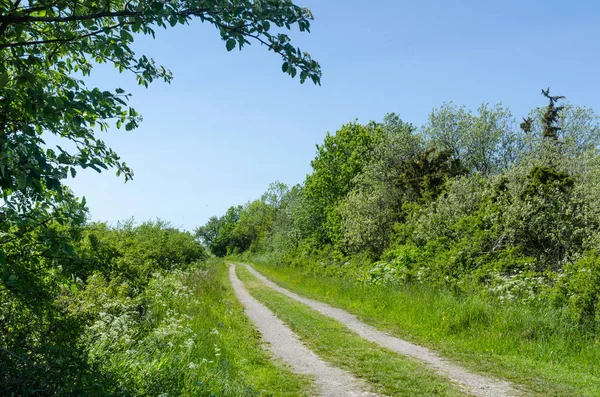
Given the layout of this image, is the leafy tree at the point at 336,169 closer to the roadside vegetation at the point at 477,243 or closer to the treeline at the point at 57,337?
the roadside vegetation at the point at 477,243

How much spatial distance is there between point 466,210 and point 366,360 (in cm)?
1390

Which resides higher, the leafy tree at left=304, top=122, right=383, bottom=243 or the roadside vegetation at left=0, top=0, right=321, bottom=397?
the leafy tree at left=304, top=122, right=383, bottom=243

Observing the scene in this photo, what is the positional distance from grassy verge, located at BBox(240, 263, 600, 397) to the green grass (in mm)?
1354

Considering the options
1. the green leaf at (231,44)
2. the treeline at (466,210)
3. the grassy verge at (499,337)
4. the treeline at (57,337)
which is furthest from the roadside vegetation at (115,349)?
the treeline at (466,210)

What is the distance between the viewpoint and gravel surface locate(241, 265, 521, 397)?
769cm

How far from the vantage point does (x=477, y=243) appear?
18016 mm

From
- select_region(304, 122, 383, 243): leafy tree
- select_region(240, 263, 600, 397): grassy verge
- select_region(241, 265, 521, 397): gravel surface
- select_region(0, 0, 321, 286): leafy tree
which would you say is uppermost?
select_region(304, 122, 383, 243): leafy tree

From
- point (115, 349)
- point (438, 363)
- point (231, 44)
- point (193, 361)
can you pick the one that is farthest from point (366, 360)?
point (231, 44)

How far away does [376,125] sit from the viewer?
45750mm

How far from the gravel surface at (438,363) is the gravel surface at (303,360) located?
1.90 meters

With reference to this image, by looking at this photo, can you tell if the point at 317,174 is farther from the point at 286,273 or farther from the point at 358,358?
the point at 358,358

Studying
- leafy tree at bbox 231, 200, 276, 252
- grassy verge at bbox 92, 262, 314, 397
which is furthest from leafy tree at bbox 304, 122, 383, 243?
leafy tree at bbox 231, 200, 276, 252

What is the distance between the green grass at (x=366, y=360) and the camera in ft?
25.3

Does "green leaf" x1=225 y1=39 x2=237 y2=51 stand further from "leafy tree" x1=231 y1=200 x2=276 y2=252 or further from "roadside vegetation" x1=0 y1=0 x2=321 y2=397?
"leafy tree" x1=231 y1=200 x2=276 y2=252
